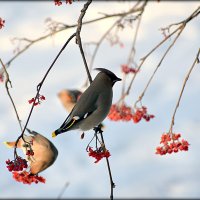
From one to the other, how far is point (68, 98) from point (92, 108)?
168cm

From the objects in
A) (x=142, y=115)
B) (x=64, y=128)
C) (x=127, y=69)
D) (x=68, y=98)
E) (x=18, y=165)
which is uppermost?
(x=127, y=69)

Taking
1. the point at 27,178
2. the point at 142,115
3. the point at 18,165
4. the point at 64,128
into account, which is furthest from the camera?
the point at 142,115

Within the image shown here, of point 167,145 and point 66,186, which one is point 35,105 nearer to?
point 66,186

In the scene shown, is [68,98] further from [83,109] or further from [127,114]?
[83,109]

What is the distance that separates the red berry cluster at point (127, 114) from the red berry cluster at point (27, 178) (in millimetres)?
1246

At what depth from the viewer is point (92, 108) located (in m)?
3.13

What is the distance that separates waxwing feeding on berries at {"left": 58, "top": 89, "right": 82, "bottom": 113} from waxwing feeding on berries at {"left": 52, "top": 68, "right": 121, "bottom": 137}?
157 cm

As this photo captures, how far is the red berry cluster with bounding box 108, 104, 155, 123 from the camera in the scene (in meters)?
4.36

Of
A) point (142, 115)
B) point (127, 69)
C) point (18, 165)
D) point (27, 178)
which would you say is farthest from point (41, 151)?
point (127, 69)

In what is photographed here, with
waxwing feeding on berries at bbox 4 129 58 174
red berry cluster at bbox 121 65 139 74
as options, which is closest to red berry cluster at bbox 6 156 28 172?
waxwing feeding on berries at bbox 4 129 58 174

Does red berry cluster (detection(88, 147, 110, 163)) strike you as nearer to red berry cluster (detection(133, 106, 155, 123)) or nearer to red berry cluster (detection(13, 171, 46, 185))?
red berry cluster (detection(13, 171, 46, 185))

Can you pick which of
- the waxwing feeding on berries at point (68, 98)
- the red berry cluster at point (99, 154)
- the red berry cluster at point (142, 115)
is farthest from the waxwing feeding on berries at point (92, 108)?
the waxwing feeding on berries at point (68, 98)

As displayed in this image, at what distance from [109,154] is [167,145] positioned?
826 mm

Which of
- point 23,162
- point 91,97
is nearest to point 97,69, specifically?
point 91,97
